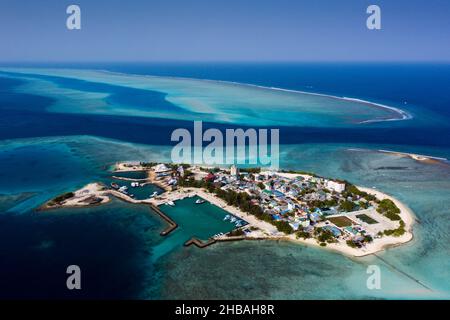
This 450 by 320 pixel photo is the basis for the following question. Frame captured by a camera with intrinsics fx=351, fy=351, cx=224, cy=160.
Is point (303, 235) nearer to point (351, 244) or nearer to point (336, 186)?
point (351, 244)

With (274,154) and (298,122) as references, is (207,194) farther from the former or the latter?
(298,122)

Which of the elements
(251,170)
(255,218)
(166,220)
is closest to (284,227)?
(255,218)

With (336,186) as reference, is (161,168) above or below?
above

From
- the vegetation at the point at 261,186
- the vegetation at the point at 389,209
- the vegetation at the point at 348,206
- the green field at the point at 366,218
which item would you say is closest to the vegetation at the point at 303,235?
the green field at the point at 366,218

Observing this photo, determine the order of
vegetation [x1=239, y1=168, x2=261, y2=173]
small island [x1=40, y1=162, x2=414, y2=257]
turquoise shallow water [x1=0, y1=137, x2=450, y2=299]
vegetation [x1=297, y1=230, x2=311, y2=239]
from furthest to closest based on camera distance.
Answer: vegetation [x1=239, y1=168, x2=261, y2=173], small island [x1=40, y1=162, x2=414, y2=257], vegetation [x1=297, y1=230, x2=311, y2=239], turquoise shallow water [x1=0, y1=137, x2=450, y2=299]

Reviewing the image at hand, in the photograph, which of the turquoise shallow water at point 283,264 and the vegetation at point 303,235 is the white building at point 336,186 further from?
the vegetation at point 303,235

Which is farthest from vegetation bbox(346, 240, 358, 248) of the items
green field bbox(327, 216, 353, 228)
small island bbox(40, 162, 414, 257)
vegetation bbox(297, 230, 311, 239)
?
vegetation bbox(297, 230, 311, 239)

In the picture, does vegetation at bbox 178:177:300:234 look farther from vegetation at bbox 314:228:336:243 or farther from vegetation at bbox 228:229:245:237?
vegetation at bbox 228:229:245:237
